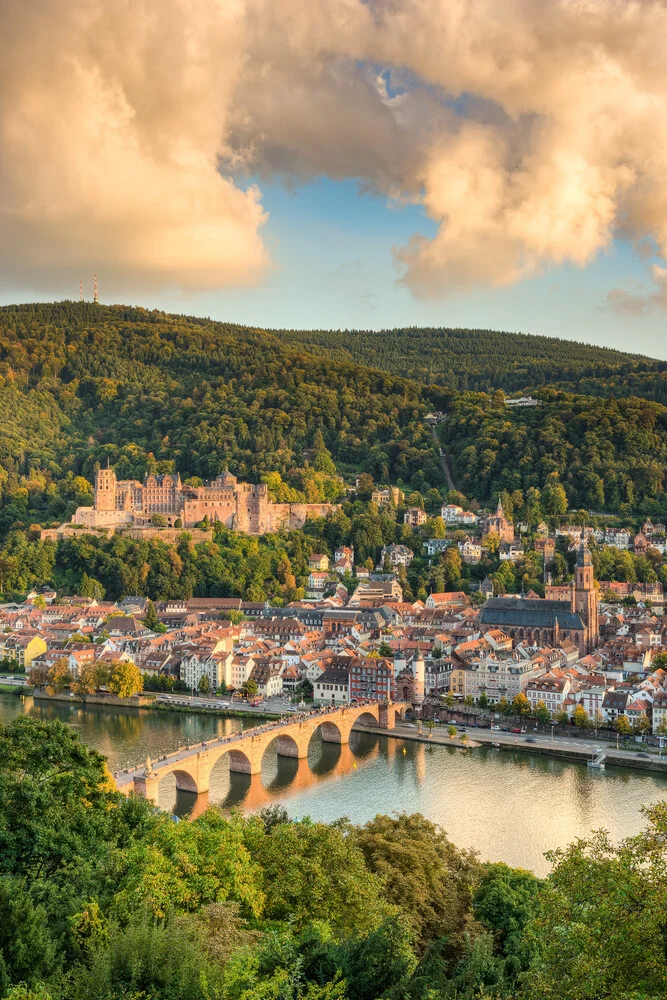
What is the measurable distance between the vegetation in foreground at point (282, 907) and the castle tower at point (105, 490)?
4027cm

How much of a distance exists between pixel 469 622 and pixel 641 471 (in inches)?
807

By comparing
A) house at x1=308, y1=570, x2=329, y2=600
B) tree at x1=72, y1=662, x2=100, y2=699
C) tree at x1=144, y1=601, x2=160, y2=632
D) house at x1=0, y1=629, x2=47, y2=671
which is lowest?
tree at x1=72, y1=662, x2=100, y2=699

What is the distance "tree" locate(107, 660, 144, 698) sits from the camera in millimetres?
31898

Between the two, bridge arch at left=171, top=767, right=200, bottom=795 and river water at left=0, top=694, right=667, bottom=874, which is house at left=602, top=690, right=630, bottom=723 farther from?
bridge arch at left=171, top=767, right=200, bottom=795

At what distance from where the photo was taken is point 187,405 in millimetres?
66188

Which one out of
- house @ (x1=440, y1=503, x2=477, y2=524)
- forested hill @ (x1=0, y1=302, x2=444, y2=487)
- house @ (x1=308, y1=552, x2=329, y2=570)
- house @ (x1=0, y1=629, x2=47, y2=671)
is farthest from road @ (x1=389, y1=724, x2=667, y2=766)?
forested hill @ (x1=0, y1=302, x2=444, y2=487)

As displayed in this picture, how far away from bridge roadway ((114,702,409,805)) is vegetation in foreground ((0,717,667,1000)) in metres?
5.67

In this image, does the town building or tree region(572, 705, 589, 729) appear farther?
the town building

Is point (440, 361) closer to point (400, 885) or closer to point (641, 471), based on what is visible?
point (641, 471)

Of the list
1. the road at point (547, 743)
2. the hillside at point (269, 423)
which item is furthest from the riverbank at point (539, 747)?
the hillside at point (269, 423)

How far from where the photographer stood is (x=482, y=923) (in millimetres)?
11695

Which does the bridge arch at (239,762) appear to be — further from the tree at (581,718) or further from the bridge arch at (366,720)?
the tree at (581,718)

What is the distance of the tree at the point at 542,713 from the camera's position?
92.4ft

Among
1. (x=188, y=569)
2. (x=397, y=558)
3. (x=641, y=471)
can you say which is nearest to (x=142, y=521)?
(x=188, y=569)
